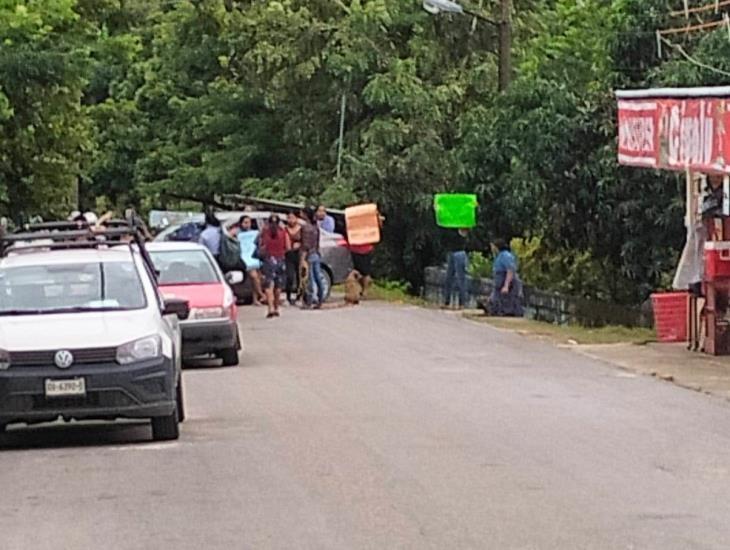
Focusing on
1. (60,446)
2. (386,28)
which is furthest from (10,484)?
(386,28)

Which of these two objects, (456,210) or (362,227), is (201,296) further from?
(456,210)

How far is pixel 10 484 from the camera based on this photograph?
12719 millimetres

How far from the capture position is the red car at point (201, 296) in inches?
856

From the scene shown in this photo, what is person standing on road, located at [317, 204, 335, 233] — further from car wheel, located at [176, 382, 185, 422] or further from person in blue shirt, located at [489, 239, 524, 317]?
car wheel, located at [176, 382, 185, 422]

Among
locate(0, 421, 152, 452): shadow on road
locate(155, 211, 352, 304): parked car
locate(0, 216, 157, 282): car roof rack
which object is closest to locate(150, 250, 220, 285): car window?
locate(0, 216, 157, 282): car roof rack

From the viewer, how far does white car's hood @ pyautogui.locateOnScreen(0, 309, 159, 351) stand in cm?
1398

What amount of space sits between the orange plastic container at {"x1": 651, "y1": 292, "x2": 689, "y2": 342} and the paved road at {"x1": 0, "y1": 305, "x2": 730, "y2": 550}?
375 cm

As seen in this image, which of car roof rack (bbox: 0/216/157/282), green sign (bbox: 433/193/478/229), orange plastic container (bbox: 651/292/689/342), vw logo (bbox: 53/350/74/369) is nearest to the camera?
vw logo (bbox: 53/350/74/369)

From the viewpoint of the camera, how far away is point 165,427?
14.8 meters

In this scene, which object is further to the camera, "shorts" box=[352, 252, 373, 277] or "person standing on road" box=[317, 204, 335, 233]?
"shorts" box=[352, 252, 373, 277]

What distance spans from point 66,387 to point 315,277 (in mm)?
17820

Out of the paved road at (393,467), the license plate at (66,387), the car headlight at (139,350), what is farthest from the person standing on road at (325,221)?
the license plate at (66,387)

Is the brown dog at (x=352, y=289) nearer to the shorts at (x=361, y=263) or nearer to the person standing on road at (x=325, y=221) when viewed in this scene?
the shorts at (x=361, y=263)

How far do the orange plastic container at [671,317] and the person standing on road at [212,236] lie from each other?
28.9 ft
